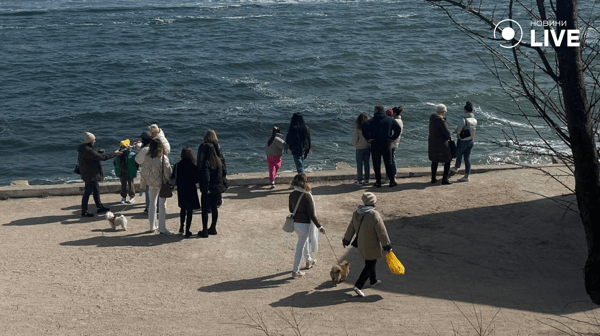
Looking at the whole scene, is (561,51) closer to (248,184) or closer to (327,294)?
(327,294)

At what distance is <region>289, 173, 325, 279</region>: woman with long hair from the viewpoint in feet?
32.2

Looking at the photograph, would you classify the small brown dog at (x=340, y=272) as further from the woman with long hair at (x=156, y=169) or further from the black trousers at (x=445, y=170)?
the black trousers at (x=445, y=170)

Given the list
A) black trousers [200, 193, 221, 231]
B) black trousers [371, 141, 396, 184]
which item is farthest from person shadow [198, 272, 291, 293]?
black trousers [371, 141, 396, 184]

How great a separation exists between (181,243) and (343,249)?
2456 mm

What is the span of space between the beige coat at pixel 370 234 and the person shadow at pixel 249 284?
1297mm

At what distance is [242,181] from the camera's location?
46.7ft

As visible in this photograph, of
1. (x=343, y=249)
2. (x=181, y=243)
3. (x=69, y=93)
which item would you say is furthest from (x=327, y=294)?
(x=69, y=93)

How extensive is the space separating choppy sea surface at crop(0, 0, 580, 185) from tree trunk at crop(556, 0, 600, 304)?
1310 cm

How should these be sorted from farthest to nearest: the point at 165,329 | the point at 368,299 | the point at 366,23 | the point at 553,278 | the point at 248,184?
the point at 366,23 < the point at 248,184 < the point at 553,278 < the point at 368,299 < the point at 165,329

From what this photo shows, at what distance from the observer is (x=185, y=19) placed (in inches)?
1967

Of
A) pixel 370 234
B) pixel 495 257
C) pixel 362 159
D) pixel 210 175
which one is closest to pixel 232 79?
pixel 362 159

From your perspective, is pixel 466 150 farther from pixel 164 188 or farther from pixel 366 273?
pixel 164 188

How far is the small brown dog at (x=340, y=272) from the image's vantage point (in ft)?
32.3

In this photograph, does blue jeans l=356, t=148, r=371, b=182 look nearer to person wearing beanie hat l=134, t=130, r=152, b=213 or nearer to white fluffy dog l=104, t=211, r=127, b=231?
person wearing beanie hat l=134, t=130, r=152, b=213
